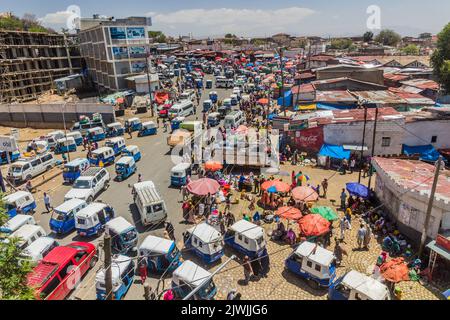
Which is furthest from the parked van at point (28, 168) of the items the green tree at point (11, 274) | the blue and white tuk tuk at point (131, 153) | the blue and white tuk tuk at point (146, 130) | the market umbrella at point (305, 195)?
the market umbrella at point (305, 195)

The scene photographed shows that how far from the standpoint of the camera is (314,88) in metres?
45.8

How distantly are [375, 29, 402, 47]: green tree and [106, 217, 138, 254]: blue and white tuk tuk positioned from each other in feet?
594

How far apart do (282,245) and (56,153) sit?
1097 inches

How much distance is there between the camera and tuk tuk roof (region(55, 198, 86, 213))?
749 inches

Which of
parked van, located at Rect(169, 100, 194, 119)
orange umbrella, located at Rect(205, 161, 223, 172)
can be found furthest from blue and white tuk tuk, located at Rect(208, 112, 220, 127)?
orange umbrella, located at Rect(205, 161, 223, 172)

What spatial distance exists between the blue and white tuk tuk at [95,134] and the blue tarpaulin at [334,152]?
25.6 m

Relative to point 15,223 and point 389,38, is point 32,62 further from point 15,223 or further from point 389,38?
point 389,38

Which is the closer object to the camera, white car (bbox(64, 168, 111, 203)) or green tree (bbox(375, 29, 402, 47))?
white car (bbox(64, 168, 111, 203))

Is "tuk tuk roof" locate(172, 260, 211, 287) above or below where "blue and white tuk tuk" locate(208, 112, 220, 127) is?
below

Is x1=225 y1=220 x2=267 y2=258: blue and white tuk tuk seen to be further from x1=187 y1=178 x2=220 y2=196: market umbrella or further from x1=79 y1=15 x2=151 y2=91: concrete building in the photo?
x1=79 y1=15 x2=151 y2=91: concrete building

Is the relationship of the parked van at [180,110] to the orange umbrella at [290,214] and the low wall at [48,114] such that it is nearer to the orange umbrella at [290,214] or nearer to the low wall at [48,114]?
the low wall at [48,114]

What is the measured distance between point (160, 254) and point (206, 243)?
Answer: 7.64ft

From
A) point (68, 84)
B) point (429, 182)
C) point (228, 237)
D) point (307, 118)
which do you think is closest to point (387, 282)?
point (429, 182)

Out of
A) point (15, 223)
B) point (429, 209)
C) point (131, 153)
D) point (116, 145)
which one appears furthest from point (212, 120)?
point (429, 209)
